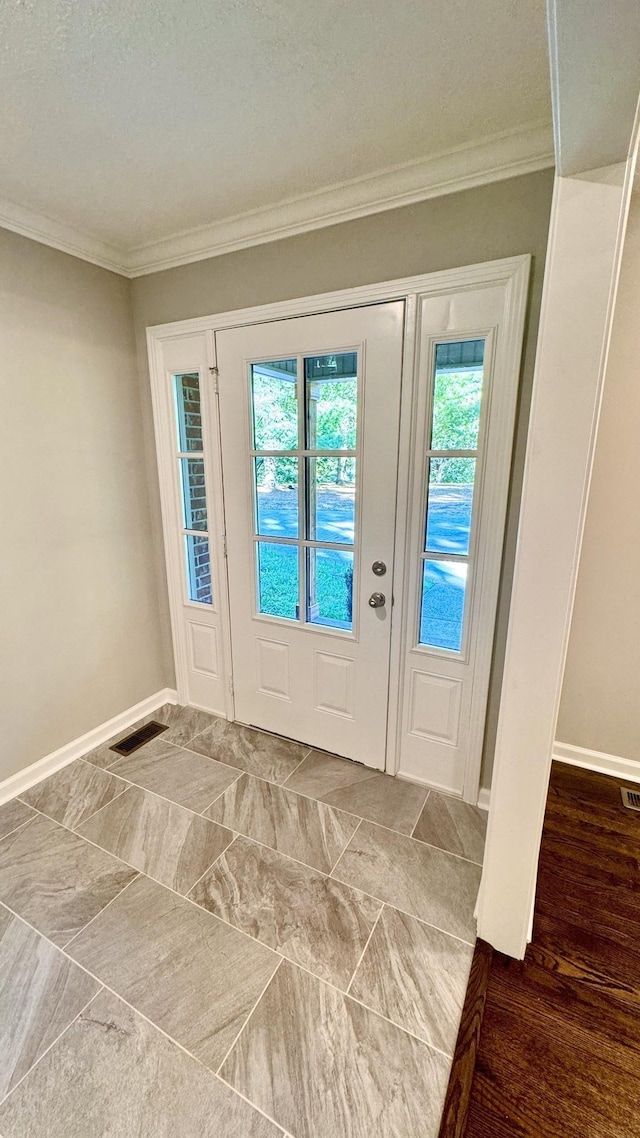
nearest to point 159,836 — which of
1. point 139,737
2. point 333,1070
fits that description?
point 139,737

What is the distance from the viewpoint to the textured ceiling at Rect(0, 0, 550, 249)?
1.03 m

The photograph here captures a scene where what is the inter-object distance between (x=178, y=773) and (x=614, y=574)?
7.23 ft

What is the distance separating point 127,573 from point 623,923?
254 cm

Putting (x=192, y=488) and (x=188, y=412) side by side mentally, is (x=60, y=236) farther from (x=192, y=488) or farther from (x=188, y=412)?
(x=192, y=488)

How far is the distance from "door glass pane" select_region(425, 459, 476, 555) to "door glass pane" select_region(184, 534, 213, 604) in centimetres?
122

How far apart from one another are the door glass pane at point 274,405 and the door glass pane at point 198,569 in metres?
0.66

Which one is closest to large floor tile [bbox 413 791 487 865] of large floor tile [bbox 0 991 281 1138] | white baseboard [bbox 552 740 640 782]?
white baseboard [bbox 552 740 640 782]

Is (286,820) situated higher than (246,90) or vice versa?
(246,90)

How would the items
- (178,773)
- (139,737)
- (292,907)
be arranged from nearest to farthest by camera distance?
1. (292,907)
2. (178,773)
3. (139,737)

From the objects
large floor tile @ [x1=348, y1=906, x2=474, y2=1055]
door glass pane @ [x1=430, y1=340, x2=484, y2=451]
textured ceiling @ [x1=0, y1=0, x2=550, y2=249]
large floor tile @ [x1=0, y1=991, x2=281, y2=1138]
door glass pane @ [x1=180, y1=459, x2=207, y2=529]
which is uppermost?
textured ceiling @ [x1=0, y1=0, x2=550, y2=249]

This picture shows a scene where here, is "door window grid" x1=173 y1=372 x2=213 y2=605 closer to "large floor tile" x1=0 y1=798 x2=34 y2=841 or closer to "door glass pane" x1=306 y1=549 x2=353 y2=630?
"door glass pane" x1=306 y1=549 x2=353 y2=630

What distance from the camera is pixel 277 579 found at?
2215 mm

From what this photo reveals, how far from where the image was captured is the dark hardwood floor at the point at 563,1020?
103 centimetres

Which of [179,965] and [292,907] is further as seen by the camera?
[292,907]
